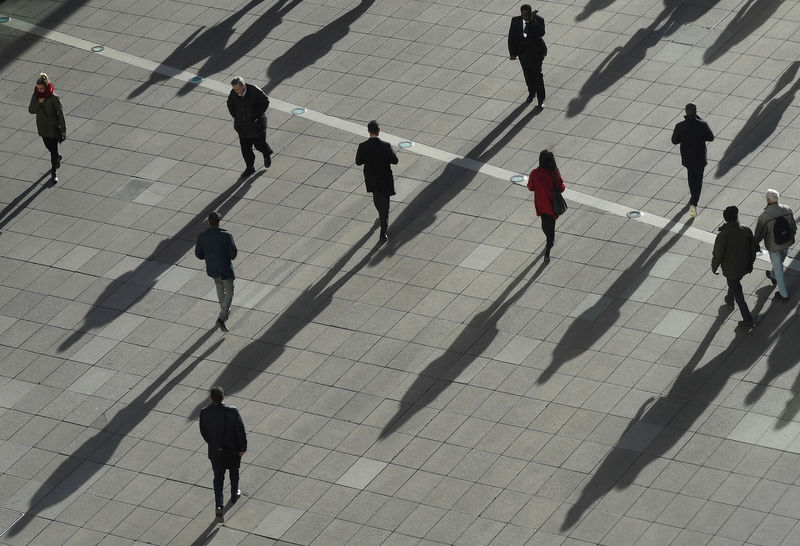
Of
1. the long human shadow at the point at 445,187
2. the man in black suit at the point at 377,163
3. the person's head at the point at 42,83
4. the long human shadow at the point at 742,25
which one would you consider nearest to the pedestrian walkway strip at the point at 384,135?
the long human shadow at the point at 445,187

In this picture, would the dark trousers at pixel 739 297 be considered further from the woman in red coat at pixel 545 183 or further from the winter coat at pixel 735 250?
the woman in red coat at pixel 545 183

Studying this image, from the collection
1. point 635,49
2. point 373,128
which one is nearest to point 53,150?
point 373,128

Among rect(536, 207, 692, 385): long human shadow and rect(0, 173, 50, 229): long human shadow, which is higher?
rect(0, 173, 50, 229): long human shadow

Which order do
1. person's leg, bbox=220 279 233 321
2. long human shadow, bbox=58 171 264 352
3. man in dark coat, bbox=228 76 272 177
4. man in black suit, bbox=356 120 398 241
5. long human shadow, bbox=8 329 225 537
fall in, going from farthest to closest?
1. man in dark coat, bbox=228 76 272 177
2. man in black suit, bbox=356 120 398 241
3. long human shadow, bbox=58 171 264 352
4. person's leg, bbox=220 279 233 321
5. long human shadow, bbox=8 329 225 537

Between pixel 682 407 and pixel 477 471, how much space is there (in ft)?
7.84

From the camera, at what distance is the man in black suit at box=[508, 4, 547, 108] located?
23828 mm

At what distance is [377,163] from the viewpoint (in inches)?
834

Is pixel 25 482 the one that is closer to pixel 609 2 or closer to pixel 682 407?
pixel 682 407

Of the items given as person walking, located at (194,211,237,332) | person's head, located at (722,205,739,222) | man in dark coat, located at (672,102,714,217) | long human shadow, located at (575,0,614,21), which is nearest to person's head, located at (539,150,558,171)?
man in dark coat, located at (672,102,714,217)

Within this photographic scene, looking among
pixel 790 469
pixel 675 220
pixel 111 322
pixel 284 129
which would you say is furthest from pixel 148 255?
pixel 790 469

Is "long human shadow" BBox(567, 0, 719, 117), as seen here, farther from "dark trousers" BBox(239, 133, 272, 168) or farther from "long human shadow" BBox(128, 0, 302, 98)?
"long human shadow" BBox(128, 0, 302, 98)

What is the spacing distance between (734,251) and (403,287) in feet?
13.6

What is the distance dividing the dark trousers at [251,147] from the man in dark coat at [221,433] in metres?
6.80

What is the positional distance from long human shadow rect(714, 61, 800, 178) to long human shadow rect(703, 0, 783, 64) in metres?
1.12
